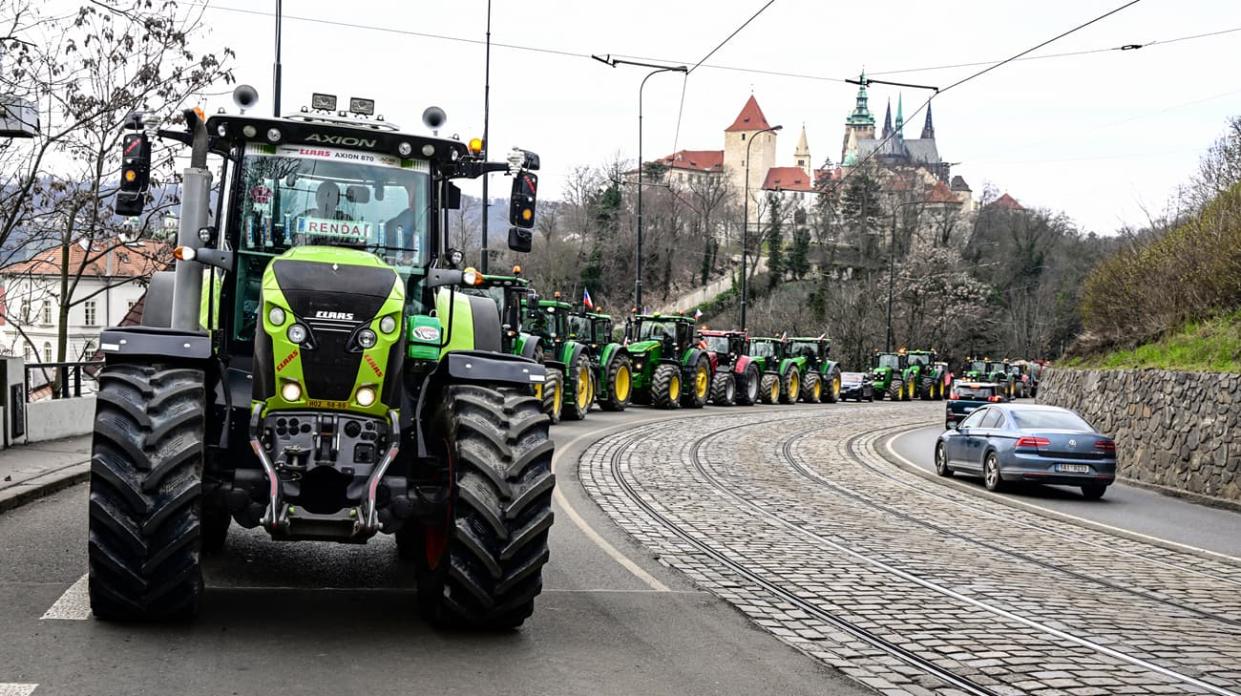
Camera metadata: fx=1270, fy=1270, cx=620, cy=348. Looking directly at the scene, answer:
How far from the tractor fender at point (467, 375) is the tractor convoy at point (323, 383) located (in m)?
0.01

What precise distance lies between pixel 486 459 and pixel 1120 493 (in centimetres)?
1627

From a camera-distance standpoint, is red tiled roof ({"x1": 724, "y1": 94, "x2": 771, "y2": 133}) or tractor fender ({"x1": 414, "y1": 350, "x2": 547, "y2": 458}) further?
red tiled roof ({"x1": 724, "y1": 94, "x2": 771, "y2": 133})

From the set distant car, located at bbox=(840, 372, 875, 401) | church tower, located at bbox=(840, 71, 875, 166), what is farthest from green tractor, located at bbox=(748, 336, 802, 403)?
church tower, located at bbox=(840, 71, 875, 166)

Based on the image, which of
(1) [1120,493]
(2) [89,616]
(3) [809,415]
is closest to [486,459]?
(2) [89,616]

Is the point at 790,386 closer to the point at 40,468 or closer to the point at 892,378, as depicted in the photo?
the point at 892,378

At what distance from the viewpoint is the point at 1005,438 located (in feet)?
63.2

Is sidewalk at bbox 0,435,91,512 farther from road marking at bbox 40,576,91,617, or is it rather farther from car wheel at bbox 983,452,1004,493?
car wheel at bbox 983,452,1004,493

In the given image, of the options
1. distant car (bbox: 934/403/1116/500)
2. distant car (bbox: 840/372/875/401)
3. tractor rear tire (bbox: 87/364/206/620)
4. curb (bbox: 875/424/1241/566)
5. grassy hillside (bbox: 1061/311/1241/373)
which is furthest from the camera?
distant car (bbox: 840/372/875/401)

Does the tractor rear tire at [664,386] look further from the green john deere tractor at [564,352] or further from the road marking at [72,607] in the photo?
the road marking at [72,607]

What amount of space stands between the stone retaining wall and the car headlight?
16517 mm

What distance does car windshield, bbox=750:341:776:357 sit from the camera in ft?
159

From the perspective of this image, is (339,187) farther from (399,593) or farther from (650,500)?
(650,500)

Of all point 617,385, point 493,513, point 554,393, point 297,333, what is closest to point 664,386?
point 617,385

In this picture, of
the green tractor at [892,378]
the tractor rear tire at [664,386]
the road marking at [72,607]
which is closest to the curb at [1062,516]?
the road marking at [72,607]
